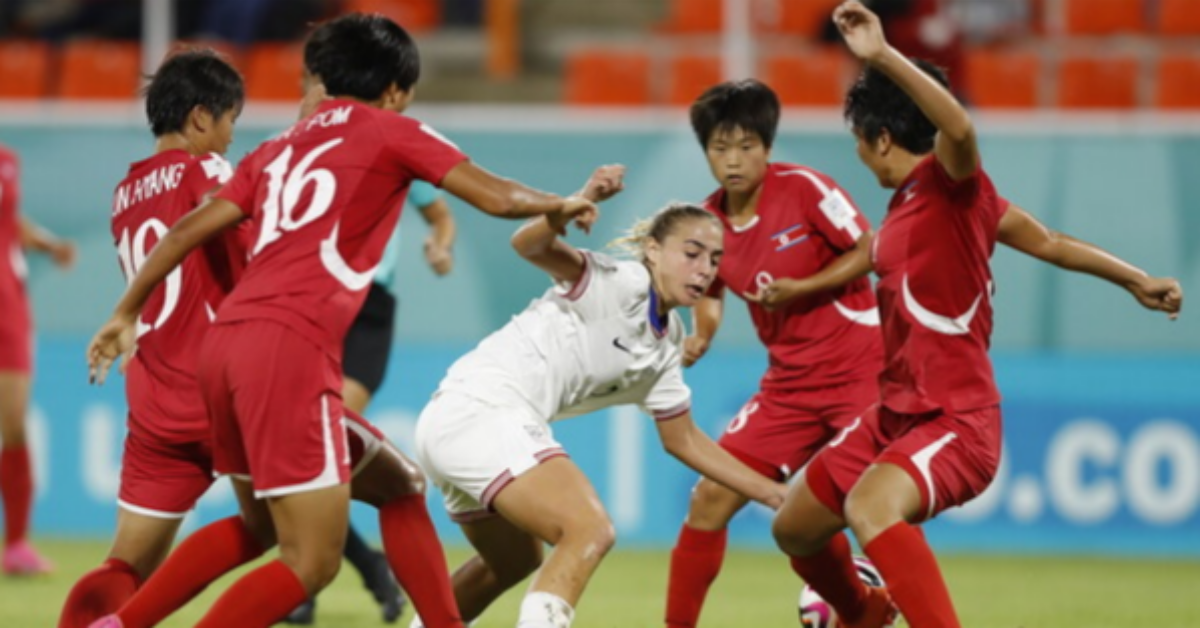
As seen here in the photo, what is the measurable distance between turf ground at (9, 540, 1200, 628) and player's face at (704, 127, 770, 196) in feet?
6.09

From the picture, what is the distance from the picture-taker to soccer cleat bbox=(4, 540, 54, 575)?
9195 millimetres

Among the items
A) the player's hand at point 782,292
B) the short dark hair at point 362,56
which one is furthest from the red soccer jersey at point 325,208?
the player's hand at point 782,292

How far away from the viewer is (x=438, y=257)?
27.6 ft

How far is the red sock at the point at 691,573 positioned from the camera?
6906 millimetres

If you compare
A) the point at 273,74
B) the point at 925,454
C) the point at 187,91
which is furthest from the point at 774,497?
the point at 273,74

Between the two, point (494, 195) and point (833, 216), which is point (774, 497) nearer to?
point (833, 216)

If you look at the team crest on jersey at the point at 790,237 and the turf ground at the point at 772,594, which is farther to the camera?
the turf ground at the point at 772,594

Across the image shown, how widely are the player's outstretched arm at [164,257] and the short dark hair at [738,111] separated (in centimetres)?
230

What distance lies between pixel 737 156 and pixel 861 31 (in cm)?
171

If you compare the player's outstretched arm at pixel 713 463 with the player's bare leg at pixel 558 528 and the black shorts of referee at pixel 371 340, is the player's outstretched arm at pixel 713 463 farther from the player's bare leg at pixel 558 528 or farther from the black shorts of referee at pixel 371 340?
the black shorts of referee at pixel 371 340

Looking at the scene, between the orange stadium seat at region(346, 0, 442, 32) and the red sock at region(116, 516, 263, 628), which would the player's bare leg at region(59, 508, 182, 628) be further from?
the orange stadium seat at region(346, 0, 442, 32)

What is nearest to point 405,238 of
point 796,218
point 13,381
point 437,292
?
point 437,292

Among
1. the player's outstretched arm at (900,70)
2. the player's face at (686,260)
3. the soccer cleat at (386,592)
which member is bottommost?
the soccer cleat at (386,592)

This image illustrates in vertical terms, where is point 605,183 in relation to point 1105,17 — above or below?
below
